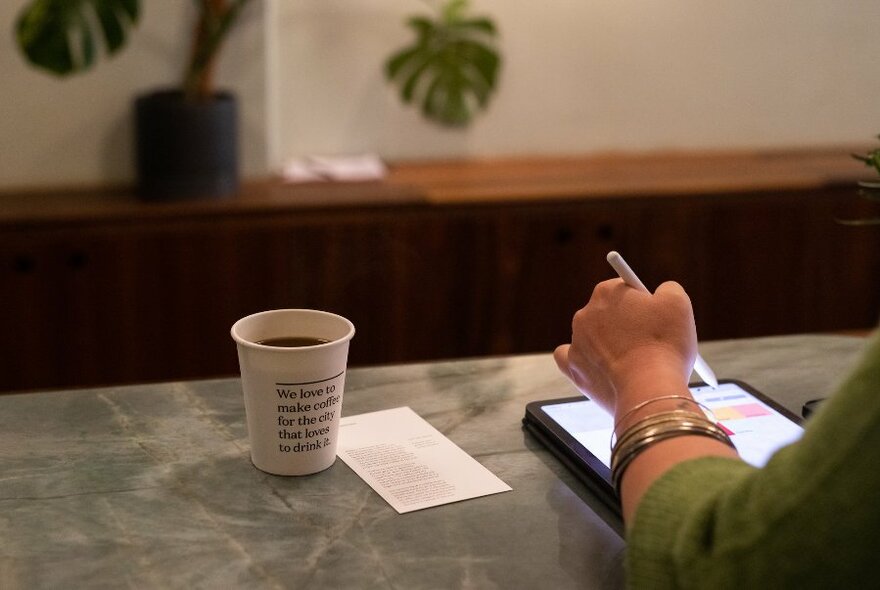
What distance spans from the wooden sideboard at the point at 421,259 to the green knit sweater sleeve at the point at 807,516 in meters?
1.94

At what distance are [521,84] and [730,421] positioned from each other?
2.16 m

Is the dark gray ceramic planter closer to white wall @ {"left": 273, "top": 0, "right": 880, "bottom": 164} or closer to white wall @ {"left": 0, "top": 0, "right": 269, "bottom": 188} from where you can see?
white wall @ {"left": 0, "top": 0, "right": 269, "bottom": 188}

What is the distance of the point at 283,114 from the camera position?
10.2 feet

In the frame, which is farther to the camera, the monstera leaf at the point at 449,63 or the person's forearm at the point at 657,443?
the monstera leaf at the point at 449,63

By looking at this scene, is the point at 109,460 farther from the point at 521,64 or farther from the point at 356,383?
the point at 521,64

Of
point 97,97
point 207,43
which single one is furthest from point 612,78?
point 97,97

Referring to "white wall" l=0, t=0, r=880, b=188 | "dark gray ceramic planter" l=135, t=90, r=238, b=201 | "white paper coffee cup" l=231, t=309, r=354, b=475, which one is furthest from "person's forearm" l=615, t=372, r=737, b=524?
"white wall" l=0, t=0, r=880, b=188

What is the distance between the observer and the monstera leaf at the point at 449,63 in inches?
121

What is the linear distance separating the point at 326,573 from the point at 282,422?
8.6 inches

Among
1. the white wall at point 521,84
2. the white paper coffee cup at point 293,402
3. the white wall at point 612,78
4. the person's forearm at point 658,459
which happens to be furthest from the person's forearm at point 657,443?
the white wall at point 612,78

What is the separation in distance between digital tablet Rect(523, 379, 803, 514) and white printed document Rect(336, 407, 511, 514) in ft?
0.28

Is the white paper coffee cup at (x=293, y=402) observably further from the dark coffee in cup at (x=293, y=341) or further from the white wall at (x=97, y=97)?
the white wall at (x=97, y=97)

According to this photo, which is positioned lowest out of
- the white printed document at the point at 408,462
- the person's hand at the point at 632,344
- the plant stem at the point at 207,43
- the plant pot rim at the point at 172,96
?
the white printed document at the point at 408,462

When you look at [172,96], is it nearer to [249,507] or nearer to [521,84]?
[521,84]
